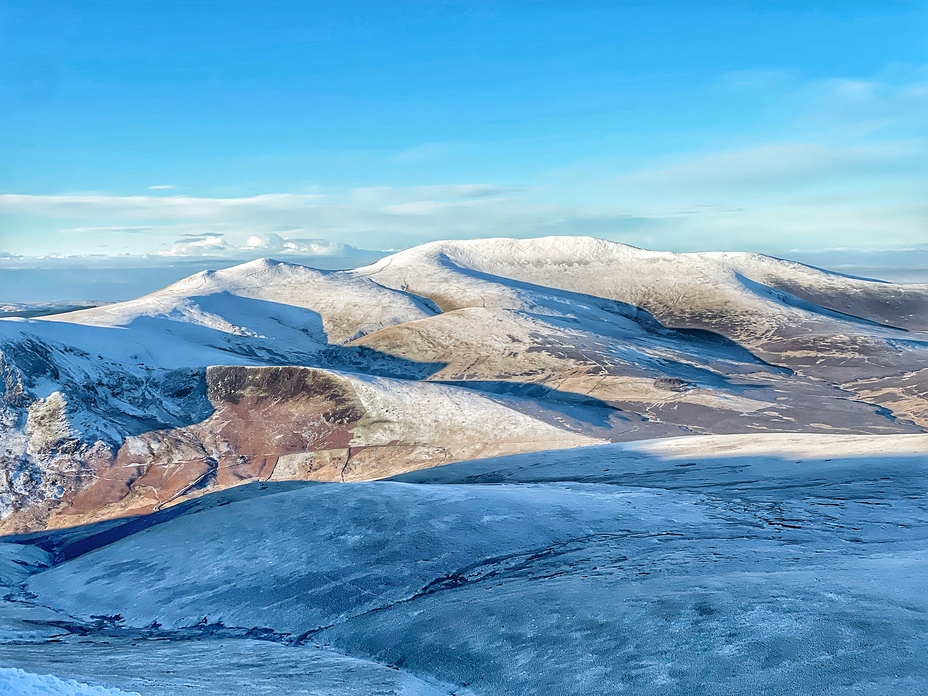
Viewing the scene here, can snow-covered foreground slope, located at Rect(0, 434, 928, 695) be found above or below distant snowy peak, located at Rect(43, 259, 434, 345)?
below

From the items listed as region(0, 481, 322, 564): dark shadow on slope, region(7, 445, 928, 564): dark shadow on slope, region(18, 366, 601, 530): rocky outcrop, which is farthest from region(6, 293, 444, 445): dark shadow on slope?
region(7, 445, 928, 564): dark shadow on slope

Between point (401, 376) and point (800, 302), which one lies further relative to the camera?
point (800, 302)

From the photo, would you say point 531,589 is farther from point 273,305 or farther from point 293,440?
point 273,305

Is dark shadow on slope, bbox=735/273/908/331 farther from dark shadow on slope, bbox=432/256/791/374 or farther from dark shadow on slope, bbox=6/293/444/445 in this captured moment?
dark shadow on slope, bbox=6/293/444/445

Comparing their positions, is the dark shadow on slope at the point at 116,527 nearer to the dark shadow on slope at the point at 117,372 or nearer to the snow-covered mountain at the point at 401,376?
the snow-covered mountain at the point at 401,376

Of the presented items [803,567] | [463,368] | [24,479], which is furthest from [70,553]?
[463,368]

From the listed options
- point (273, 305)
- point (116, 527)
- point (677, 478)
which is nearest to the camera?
point (677, 478)

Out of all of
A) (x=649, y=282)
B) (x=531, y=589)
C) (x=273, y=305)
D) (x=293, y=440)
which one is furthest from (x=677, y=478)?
(x=649, y=282)
